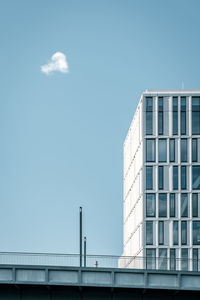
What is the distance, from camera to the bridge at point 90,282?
118ft

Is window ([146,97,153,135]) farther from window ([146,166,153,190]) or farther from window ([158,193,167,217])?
window ([158,193,167,217])

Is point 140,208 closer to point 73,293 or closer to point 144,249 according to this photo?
point 144,249

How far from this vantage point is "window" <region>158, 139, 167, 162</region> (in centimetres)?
8338

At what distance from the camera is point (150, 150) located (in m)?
83.8

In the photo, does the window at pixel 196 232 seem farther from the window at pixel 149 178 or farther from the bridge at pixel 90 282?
the bridge at pixel 90 282

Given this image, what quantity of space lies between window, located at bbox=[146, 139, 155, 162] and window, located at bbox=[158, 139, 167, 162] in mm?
662

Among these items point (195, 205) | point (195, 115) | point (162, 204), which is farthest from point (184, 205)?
point (195, 115)

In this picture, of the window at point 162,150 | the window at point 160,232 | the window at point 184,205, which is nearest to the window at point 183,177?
the window at point 184,205

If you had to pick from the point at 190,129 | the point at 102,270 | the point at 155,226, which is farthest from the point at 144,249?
the point at 102,270

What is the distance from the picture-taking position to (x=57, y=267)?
3622 cm

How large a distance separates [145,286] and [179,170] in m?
47.7

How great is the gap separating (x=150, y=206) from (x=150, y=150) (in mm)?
6225

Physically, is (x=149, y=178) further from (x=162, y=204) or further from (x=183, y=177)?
(x=183, y=177)

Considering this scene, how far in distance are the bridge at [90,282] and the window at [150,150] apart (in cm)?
4744
